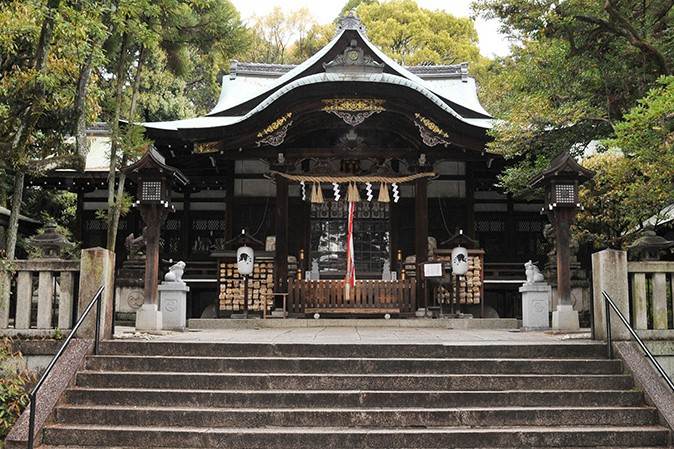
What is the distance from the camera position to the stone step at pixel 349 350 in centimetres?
771

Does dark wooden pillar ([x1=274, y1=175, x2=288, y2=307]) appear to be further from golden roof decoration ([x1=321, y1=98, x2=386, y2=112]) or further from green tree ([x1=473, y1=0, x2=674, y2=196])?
green tree ([x1=473, y1=0, x2=674, y2=196])

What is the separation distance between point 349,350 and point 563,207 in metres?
4.75

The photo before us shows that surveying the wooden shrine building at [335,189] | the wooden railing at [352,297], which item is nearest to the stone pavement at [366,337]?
the wooden railing at [352,297]

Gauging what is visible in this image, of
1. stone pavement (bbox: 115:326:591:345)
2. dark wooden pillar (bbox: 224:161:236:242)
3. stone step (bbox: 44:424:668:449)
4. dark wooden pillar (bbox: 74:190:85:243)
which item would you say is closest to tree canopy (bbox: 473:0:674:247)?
stone pavement (bbox: 115:326:591:345)

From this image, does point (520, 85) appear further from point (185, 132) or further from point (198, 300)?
point (198, 300)

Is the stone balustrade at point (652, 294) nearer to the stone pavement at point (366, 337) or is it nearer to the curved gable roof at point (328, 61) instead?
the stone pavement at point (366, 337)

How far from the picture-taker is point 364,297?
13.5 m

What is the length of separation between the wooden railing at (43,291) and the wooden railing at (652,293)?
6959 millimetres

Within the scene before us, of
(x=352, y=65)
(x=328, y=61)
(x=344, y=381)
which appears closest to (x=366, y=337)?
(x=344, y=381)

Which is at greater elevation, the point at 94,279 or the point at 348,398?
the point at 94,279

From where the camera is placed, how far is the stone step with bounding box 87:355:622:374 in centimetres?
739

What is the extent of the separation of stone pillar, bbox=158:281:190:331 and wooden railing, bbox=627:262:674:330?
7.17 m

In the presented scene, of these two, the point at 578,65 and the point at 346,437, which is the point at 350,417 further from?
the point at 578,65

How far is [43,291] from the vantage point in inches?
309
